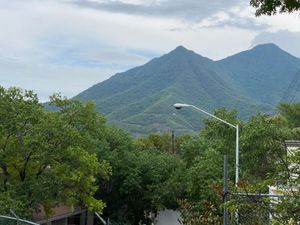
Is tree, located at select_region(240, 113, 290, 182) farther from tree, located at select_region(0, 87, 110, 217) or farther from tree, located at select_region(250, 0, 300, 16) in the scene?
tree, located at select_region(250, 0, 300, 16)

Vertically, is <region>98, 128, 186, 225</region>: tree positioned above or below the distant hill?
below

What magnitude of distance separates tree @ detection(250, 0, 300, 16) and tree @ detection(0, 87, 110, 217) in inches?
654

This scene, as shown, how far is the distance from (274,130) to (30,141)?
11.5 meters

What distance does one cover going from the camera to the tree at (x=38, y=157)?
21.5 meters

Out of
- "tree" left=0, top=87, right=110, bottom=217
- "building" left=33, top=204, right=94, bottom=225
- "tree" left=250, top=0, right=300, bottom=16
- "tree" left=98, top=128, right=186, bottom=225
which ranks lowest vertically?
"building" left=33, top=204, right=94, bottom=225

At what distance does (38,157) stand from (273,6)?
1814cm

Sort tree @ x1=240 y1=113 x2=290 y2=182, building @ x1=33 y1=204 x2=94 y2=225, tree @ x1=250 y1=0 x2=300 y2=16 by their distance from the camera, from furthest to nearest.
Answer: building @ x1=33 y1=204 x2=94 y2=225
tree @ x1=240 y1=113 x2=290 y2=182
tree @ x1=250 y1=0 x2=300 y2=16

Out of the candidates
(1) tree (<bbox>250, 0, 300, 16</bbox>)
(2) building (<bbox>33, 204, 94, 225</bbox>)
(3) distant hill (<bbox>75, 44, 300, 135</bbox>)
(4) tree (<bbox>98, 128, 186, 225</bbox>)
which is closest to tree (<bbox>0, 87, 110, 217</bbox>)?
(2) building (<bbox>33, 204, 94, 225</bbox>)

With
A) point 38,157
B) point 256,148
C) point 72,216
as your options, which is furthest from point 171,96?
point 38,157

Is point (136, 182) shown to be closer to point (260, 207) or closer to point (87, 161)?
point (87, 161)

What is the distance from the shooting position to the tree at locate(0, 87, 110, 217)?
21.5 meters

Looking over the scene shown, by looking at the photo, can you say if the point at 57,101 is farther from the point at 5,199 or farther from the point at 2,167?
the point at 5,199

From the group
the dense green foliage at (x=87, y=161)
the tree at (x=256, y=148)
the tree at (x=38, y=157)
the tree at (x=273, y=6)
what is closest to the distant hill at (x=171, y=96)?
the dense green foliage at (x=87, y=161)

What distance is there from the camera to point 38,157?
22.2 m
